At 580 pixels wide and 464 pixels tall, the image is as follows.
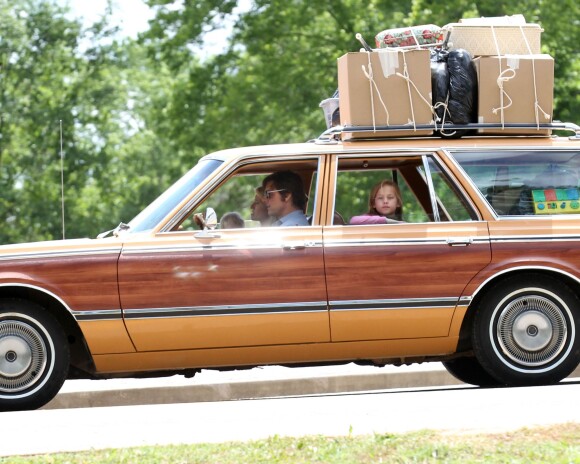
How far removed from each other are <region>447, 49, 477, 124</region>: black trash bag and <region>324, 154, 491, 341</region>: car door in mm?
806

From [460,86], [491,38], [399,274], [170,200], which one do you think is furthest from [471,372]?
[170,200]

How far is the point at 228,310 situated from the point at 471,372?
238cm

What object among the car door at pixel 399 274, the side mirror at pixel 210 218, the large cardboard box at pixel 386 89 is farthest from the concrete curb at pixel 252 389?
the large cardboard box at pixel 386 89

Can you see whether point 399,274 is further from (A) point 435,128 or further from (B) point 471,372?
(B) point 471,372

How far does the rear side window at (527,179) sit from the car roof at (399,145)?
0.06 meters

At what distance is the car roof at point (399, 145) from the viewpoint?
9016mm

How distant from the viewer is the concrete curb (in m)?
9.98

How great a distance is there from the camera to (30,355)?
850 centimetres

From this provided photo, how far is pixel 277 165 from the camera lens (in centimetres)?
923

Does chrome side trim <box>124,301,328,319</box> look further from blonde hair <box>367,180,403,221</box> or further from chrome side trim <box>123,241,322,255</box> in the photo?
blonde hair <box>367,180,403,221</box>

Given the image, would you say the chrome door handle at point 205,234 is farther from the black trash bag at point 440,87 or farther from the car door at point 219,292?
the black trash bag at point 440,87

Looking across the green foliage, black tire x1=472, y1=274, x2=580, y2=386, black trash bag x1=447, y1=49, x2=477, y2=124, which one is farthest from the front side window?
the green foliage

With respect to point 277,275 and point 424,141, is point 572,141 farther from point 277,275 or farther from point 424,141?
point 277,275

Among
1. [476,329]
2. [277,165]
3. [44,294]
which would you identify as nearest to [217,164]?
[277,165]
